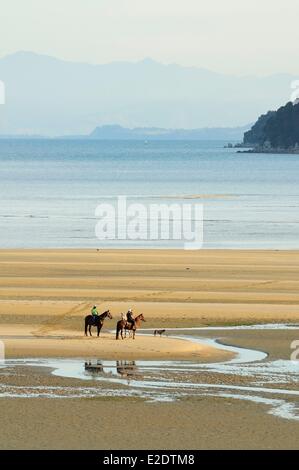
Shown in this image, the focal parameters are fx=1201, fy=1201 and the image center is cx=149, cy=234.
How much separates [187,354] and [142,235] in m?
38.2

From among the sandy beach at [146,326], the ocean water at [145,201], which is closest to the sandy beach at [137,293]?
the sandy beach at [146,326]

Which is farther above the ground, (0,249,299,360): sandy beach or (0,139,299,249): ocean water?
(0,139,299,249): ocean water

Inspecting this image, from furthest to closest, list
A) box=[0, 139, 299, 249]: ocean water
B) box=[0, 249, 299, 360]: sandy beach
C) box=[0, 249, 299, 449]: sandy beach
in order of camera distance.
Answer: box=[0, 139, 299, 249]: ocean water, box=[0, 249, 299, 360]: sandy beach, box=[0, 249, 299, 449]: sandy beach

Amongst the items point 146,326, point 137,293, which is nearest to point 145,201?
point 137,293

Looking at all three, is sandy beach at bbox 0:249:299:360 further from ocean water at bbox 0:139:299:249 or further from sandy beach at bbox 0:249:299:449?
ocean water at bbox 0:139:299:249

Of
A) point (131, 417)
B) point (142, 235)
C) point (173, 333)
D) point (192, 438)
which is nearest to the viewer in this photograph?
point (192, 438)

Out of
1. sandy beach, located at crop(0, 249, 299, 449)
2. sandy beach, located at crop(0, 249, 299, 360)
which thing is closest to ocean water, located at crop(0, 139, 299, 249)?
sandy beach, located at crop(0, 249, 299, 360)

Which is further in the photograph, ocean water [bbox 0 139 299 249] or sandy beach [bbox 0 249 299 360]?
ocean water [bbox 0 139 299 249]

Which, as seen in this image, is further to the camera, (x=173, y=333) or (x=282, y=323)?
(x=282, y=323)

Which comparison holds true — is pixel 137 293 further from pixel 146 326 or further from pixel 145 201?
pixel 145 201

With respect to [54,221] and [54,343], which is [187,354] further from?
[54,221]

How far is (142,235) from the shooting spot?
6775cm
